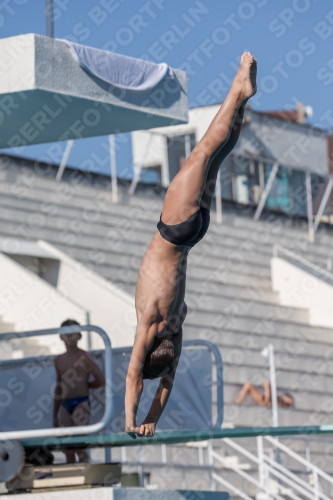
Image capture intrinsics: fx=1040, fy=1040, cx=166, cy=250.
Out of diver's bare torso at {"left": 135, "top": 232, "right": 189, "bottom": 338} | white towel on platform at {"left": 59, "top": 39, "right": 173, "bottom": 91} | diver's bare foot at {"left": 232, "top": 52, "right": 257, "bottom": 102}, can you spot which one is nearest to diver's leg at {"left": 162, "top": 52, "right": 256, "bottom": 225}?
diver's bare foot at {"left": 232, "top": 52, "right": 257, "bottom": 102}

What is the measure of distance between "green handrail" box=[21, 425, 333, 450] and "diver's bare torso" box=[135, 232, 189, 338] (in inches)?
77.4

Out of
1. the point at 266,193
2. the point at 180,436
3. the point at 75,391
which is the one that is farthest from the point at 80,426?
the point at 266,193

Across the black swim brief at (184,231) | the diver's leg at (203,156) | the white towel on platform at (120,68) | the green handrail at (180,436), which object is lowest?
the green handrail at (180,436)

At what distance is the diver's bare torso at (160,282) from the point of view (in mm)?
5605

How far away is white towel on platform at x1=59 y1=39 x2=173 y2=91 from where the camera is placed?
→ 794 centimetres

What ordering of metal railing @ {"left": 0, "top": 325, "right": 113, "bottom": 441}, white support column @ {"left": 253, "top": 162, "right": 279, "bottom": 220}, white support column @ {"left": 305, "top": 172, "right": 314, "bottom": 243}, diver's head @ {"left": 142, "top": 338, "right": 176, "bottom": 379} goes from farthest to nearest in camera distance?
white support column @ {"left": 305, "top": 172, "right": 314, "bottom": 243} → white support column @ {"left": 253, "top": 162, "right": 279, "bottom": 220} → metal railing @ {"left": 0, "top": 325, "right": 113, "bottom": 441} → diver's head @ {"left": 142, "top": 338, "right": 176, "bottom": 379}

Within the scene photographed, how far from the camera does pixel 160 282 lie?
5621 millimetres

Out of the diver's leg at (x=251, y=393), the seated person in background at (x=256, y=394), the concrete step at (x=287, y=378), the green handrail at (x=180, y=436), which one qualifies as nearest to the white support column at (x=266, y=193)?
the concrete step at (x=287, y=378)

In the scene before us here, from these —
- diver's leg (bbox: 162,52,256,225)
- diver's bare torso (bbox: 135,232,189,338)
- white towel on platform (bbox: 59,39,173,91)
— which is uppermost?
white towel on platform (bbox: 59,39,173,91)

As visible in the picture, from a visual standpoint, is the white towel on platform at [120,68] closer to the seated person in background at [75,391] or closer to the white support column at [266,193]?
the seated person in background at [75,391]

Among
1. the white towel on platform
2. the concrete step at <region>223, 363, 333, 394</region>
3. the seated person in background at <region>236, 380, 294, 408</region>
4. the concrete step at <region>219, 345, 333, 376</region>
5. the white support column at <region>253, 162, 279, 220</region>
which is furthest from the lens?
the white support column at <region>253, 162, 279, 220</region>

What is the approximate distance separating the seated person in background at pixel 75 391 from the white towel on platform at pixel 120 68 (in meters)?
2.42

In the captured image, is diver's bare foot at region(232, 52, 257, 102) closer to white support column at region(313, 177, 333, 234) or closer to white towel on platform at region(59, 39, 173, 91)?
white towel on platform at region(59, 39, 173, 91)

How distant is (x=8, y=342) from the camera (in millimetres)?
13070
